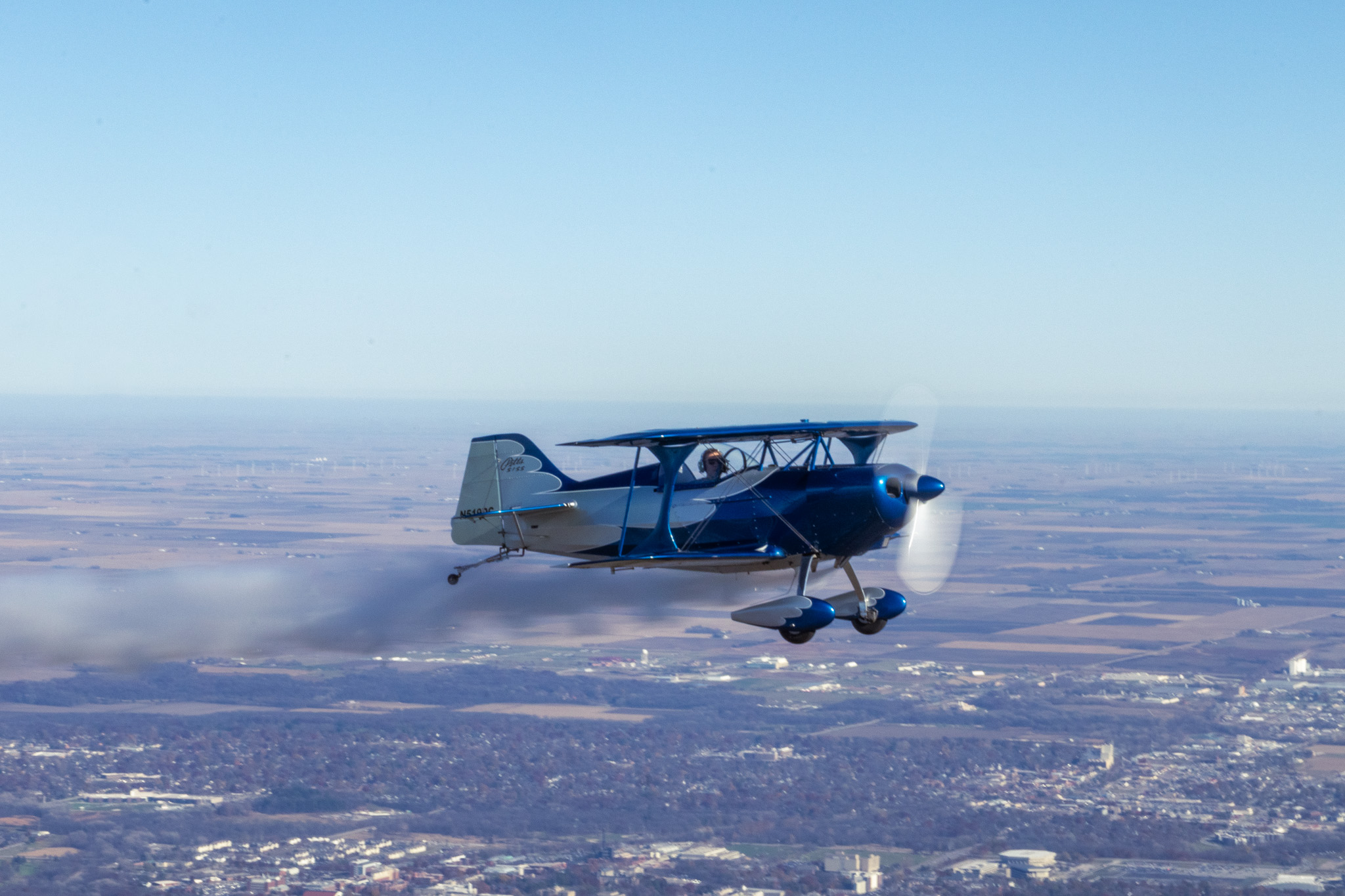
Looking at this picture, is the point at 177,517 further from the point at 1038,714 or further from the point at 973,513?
the point at 1038,714

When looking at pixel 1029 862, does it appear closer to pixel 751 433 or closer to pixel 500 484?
pixel 500 484

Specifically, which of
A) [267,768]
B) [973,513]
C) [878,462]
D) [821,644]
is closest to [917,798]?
[267,768]

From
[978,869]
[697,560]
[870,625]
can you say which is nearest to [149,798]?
[978,869]

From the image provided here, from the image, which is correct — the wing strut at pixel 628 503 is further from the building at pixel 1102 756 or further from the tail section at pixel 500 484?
the building at pixel 1102 756

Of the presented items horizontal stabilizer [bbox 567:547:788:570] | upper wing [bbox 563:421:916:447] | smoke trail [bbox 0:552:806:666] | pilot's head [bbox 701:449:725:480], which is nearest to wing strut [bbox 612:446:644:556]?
horizontal stabilizer [bbox 567:547:788:570]

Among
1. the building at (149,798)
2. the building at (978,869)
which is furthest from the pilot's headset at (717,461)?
the building at (149,798)

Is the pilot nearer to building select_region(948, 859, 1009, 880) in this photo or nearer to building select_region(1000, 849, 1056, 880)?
building select_region(948, 859, 1009, 880)

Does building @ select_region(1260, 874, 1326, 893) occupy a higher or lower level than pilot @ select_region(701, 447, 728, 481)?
lower
